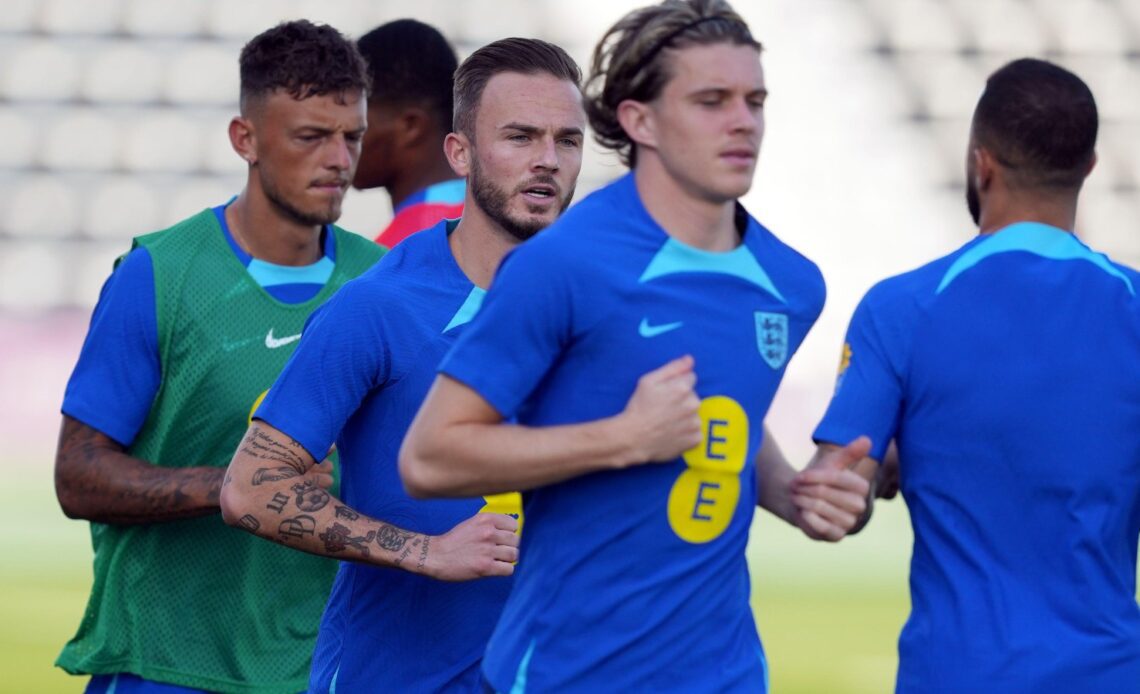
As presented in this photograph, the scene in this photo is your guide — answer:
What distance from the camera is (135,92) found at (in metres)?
15.4

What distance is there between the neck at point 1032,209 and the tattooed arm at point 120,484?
171cm

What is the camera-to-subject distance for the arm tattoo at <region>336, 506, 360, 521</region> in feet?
11.0

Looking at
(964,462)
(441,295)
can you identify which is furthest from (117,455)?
(964,462)

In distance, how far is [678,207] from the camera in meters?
2.81

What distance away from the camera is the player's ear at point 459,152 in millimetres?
3658

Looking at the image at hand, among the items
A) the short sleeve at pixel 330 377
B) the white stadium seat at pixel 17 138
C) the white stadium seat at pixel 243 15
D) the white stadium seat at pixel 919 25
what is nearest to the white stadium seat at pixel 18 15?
the white stadium seat at pixel 17 138

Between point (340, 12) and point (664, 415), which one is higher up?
point (340, 12)

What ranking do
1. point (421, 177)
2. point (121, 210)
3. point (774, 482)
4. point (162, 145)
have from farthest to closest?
point (162, 145) < point (121, 210) < point (421, 177) < point (774, 482)

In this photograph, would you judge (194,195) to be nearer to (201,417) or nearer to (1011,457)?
(201,417)

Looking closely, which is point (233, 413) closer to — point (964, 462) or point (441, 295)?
point (441, 295)

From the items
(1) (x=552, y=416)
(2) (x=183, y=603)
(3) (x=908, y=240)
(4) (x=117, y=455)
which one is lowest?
(2) (x=183, y=603)

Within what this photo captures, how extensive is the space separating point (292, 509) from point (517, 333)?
2.94 feet

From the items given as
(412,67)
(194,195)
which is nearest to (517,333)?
(412,67)

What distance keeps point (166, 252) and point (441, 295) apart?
0.93m
